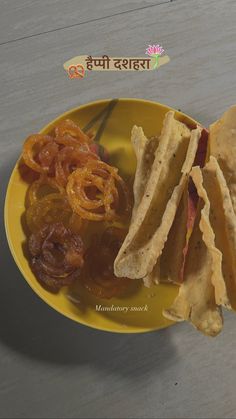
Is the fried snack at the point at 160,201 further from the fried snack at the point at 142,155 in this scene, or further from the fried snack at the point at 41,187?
the fried snack at the point at 41,187

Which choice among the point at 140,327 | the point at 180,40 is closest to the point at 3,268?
the point at 140,327

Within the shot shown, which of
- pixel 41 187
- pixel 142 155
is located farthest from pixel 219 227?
pixel 41 187

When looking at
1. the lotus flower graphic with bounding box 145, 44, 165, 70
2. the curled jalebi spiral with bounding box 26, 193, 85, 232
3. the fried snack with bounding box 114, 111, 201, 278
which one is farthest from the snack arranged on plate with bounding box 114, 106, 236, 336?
the lotus flower graphic with bounding box 145, 44, 165, 70

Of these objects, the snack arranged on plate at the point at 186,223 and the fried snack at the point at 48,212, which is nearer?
the snack arranged on plate at the point at 186,223

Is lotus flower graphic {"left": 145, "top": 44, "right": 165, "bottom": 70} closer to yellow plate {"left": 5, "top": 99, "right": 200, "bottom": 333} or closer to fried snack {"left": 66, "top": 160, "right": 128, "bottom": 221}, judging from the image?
yellow plate {"left": 5, "top": 99, "right": 200, "bottom": 333}

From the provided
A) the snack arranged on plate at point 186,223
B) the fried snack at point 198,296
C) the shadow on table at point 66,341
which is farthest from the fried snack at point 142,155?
the shadow on table at point 66,341

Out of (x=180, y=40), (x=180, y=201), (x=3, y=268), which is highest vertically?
(x=180, y=40)

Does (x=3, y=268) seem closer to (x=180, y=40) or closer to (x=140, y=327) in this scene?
(x=140, y=327)
